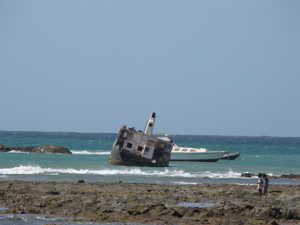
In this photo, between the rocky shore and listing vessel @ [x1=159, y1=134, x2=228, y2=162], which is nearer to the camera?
the rocky shore

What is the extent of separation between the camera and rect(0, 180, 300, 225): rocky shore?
79.9 feet

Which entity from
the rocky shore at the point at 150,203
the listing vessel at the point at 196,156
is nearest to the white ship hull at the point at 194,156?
the listing vessel at the point at 196,156

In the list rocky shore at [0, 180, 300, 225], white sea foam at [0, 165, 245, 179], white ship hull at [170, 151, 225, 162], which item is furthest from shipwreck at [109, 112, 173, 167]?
rocky shore at [0, 180, 300, 225]

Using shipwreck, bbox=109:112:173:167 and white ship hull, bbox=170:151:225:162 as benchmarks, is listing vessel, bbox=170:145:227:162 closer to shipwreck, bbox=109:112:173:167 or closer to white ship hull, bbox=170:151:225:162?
white ship hull, bbox=170:151:225:162

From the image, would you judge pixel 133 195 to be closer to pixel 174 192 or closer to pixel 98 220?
pixel 174 192

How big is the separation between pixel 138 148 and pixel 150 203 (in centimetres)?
3127

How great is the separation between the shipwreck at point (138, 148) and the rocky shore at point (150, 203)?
70.9 ft

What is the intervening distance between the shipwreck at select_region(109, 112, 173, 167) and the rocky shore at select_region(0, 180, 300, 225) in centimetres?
2161

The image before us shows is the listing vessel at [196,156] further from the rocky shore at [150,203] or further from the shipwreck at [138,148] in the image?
the rocky shore at [150,203]

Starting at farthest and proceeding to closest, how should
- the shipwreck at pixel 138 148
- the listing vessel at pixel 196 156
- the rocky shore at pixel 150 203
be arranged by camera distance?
the listing vessel at pixel 196 156 < the shipwreck at pixel 138 148 < the rocky shore at pixel 150 203

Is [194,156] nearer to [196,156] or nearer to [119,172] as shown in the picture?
[196,156]

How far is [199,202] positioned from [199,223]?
17.8 ft

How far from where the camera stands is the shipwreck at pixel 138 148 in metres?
57.4

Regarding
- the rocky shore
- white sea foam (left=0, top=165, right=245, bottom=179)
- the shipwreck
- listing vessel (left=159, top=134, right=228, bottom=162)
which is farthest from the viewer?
listing vessel (left=159, top=134, right=228, bottom=162)
